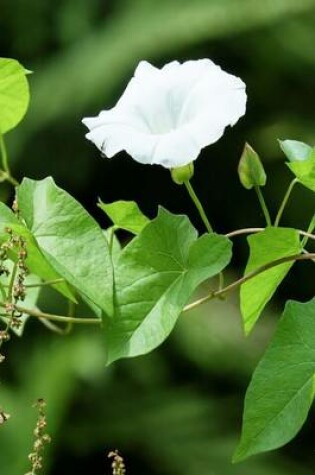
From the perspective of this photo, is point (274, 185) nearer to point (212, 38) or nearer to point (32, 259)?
point (212, 38)

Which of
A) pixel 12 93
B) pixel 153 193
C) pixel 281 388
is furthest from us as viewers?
pixel 153 193

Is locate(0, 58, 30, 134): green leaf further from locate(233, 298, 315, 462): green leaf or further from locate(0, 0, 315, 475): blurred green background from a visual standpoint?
locate(0, 0, 315, 475): blurred green background

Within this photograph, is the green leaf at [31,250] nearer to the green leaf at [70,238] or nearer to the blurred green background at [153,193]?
the green leaf at [70,238]

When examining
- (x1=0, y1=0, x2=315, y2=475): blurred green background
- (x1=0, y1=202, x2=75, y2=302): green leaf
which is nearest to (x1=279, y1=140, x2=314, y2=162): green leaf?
(x1=0, y1=202, x2=75, y2=302): green leaf

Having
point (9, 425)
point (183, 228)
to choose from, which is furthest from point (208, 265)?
point (9, 425)

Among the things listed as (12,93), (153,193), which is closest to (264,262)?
(12,93)

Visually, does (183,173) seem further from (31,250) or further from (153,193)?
(153,193)
